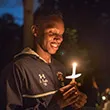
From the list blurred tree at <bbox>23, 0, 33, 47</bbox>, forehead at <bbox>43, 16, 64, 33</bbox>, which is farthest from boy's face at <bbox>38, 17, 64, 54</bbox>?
blurred tree at <bbox>23, 0, 33, 47</bbox>

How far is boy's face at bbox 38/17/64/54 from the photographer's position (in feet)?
13.3

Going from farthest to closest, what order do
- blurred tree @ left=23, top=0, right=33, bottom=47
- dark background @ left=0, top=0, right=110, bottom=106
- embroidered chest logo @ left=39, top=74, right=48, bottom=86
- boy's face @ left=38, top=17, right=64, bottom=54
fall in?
dark background @ left=0, top=0, right=110, bottom=106 < blurred tree @ left=23, top=0, right=33, bottom=47 < boy's face @ left=38, top=17, right=64, bottom=54 < embroidered chest logo @ left=39, top=74, right=48, bottom=86

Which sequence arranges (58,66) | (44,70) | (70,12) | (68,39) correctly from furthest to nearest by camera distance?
1. (70,12)
2. (68,39)
3. (58,66)
4. (44,70)

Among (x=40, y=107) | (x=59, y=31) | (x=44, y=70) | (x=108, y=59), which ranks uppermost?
(x=59, y=31)

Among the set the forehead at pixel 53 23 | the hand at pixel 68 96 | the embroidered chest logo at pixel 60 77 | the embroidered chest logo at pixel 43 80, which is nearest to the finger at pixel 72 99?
the hand at pixel 68 96

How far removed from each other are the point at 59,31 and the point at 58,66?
0.53 metres

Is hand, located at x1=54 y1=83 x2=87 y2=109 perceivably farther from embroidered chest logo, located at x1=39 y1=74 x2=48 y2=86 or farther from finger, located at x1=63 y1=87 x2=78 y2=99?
embroidered chest logo, located at x1=39 y1=74 x2=48 y2=86

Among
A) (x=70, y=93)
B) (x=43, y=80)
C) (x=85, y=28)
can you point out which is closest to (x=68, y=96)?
(x=70, y=93)

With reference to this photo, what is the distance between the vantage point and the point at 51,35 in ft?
13.3

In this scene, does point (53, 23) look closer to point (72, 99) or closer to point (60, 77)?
Result: point (60, 77)

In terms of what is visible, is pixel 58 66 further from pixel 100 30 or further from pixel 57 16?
pixel 100 30

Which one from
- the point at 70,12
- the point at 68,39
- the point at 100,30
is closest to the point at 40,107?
the point at 68,39

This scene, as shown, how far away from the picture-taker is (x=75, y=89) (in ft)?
11.6

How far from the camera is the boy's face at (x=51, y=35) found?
4039 mm
